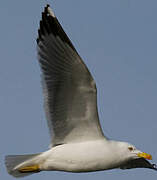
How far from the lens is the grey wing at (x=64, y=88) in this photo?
856 cm

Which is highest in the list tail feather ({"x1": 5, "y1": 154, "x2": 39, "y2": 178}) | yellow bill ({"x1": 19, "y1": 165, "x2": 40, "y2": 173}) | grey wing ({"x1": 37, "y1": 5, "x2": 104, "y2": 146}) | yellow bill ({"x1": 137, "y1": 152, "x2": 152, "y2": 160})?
grey wing ({"x1": 37, "y1": 5, "x2": 104, "y2": 146})

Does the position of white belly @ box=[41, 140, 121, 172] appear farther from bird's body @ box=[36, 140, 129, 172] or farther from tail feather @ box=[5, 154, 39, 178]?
tail feather @ box=[5, 154, 39, 178]

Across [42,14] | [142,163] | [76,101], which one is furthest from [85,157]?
[42,14]

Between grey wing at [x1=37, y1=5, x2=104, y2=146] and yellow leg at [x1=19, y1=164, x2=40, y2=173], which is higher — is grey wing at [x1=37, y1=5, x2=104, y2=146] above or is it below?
above

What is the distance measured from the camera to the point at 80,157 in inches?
343

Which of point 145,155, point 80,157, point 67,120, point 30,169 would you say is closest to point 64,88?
point 67,120

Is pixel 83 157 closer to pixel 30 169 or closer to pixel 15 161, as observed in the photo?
pixel 30 169

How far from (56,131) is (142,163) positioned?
1.76m

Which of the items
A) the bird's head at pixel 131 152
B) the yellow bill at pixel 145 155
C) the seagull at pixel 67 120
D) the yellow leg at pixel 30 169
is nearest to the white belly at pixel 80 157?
the seagull at pixel 67 120

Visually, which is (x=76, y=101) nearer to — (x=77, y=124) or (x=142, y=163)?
(x=77, y=124)

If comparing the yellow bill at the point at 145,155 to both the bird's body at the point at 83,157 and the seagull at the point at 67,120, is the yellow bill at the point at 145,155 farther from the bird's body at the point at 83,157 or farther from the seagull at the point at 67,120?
the bird's body at the point at 83,157

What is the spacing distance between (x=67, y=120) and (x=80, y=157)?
0.62m

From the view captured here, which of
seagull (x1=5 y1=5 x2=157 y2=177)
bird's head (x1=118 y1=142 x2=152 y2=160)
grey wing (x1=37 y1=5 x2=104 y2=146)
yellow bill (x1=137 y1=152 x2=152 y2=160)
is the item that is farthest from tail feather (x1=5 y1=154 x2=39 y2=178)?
yellow bill (x1=137 y1=152 x2=152 y2=160)

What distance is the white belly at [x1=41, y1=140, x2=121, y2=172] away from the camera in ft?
28.4
